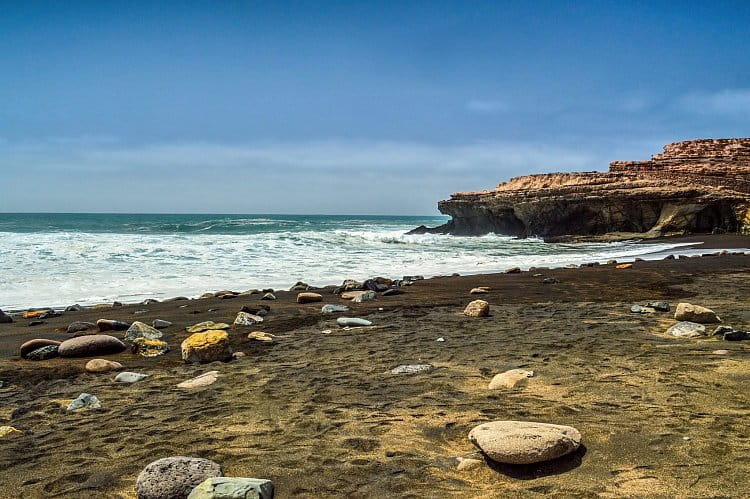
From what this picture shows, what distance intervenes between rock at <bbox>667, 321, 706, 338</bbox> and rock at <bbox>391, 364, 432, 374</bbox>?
97.8 inches

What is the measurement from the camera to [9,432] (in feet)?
10.4

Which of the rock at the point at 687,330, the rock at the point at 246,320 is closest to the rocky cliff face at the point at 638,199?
the rock at the point at 687,330

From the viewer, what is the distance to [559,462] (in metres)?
2.42

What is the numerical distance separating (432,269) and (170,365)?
37.9ft

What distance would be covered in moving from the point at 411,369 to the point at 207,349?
6.58 feet

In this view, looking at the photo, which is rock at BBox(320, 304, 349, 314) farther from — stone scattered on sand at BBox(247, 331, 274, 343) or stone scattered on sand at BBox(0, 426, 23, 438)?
stone scattered on sand at BBox(0, 426, 23, 438)

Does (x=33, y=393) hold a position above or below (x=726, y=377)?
below

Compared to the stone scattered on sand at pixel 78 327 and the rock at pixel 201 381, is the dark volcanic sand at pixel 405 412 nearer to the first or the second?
the rock at pixel 201 381

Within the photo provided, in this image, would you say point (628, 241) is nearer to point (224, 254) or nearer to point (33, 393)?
point (224, 254)

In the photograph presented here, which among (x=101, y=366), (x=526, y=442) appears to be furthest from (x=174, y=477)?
(x=101, y=366)

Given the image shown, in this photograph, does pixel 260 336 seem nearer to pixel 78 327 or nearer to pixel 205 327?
pixel 205 327

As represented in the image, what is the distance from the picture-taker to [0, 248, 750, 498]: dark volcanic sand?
235cm

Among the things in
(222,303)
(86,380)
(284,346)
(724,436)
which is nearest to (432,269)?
(222,303)

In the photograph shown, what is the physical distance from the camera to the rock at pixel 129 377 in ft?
14.1
